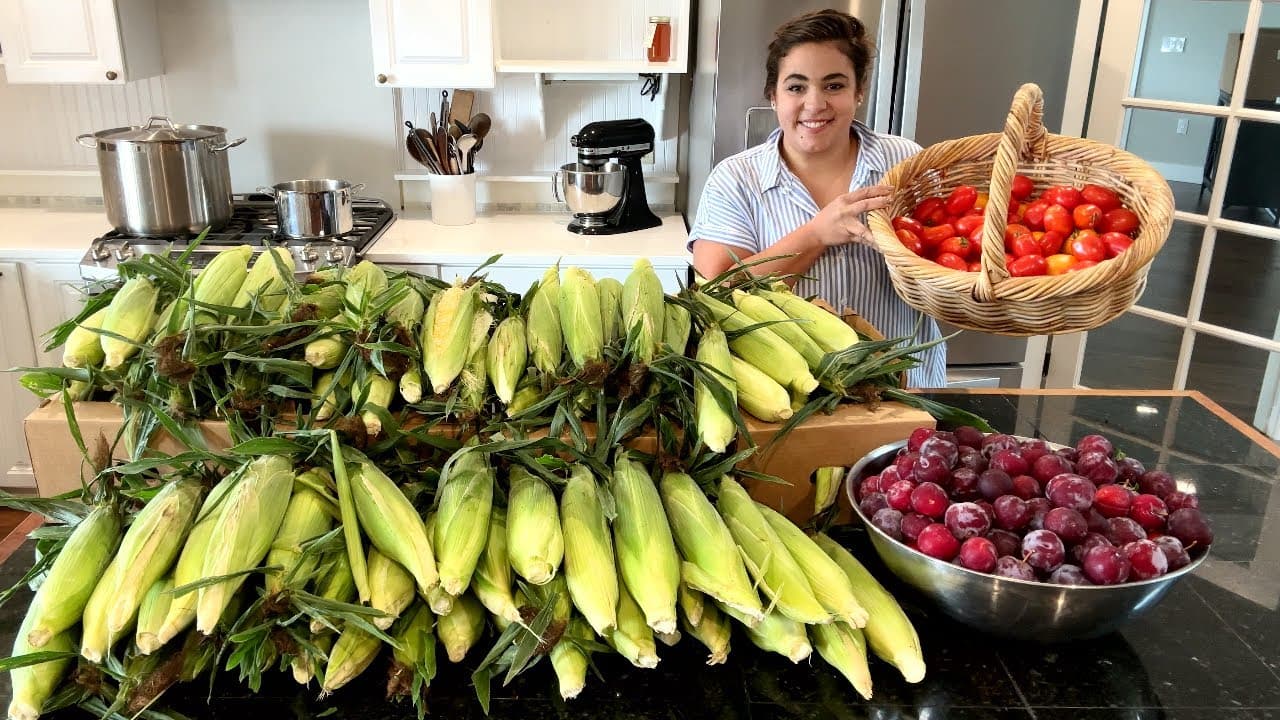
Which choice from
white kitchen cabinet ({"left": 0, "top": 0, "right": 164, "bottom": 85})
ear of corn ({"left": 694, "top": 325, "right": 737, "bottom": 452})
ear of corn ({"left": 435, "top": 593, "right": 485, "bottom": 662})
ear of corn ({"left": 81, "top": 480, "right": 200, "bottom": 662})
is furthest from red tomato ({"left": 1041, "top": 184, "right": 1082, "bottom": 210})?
white kitchen cabinet ({"left": 0, "top": 0, "right": 164, "bottom": 85})

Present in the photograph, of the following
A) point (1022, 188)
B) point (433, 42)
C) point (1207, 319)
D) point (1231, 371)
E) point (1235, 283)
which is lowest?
point (1231, 371)

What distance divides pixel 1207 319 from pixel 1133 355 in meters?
0.39

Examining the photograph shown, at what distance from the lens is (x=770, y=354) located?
1405 millimetres

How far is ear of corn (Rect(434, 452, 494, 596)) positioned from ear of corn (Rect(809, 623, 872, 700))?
0.41m

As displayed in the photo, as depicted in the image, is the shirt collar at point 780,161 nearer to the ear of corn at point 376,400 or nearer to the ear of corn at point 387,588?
the ear of corn at point 376,400

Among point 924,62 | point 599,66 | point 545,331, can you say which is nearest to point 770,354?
point 545,331

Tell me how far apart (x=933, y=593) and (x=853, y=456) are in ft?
1.02

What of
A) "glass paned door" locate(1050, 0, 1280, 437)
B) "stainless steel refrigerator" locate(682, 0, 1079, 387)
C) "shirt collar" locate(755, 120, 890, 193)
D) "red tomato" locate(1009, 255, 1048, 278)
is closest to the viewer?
"red tomato" locate(1009, 255, 1048, 278)

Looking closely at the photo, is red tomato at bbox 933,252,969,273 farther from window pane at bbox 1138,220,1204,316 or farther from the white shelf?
the white shelf

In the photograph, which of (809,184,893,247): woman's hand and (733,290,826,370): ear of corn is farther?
(809,184,893,247): woman's hand

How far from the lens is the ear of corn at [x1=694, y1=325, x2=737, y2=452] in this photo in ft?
4.06

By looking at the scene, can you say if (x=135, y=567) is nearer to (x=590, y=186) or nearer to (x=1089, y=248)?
(x=1089, y=248)

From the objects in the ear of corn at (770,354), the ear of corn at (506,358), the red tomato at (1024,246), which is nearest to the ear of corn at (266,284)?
the ear of corn at (506,358)

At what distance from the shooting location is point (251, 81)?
3631 millimetres
